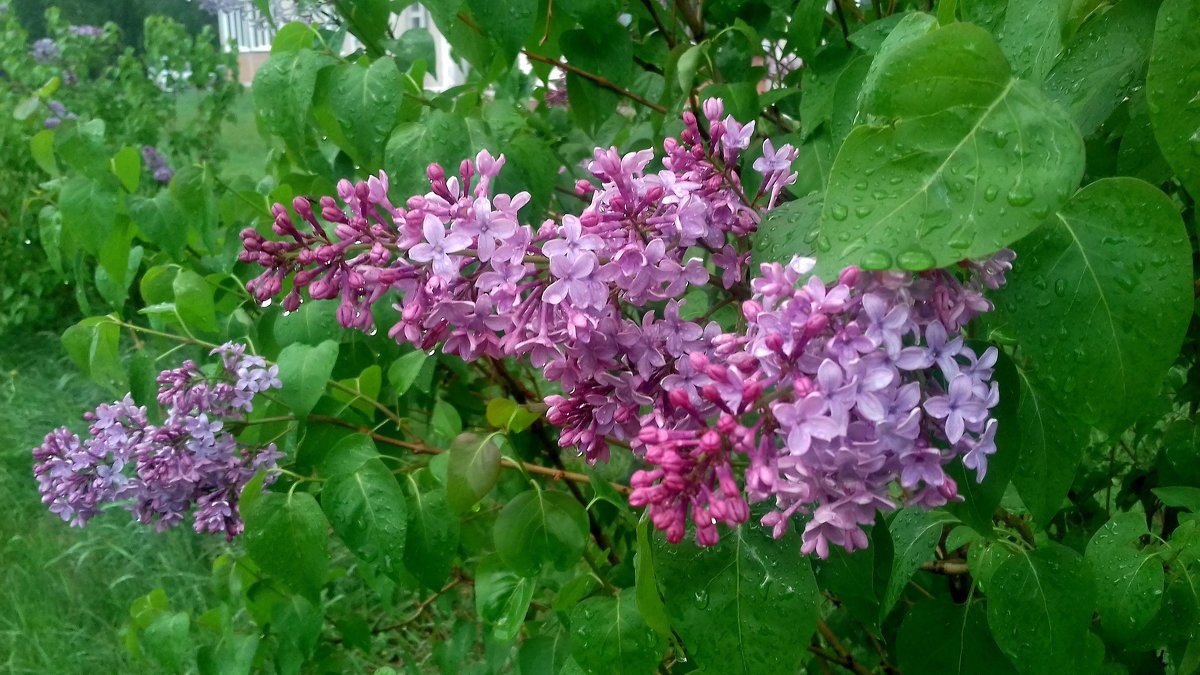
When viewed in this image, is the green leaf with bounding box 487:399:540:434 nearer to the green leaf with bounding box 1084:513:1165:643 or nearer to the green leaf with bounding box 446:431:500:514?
the green leaf with bounding box 446:431:500:514

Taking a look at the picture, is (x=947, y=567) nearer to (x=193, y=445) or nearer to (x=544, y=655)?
(x=544, y=655)

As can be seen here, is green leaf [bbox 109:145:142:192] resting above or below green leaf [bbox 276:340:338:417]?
above

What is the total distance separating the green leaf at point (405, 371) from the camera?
4.75 feet

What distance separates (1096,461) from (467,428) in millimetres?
1249

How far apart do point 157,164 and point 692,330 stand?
4.32 metres

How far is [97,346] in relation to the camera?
1563mm

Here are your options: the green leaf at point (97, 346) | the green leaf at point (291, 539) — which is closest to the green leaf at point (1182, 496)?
the green leaf at point (291, 539)

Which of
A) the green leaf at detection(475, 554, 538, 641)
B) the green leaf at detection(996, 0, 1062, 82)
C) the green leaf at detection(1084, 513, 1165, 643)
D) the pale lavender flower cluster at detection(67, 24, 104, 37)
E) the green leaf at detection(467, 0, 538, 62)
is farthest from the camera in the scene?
the pale lavender flower cluster at detection(67, 24, 104, 37)

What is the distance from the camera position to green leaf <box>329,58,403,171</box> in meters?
1.25

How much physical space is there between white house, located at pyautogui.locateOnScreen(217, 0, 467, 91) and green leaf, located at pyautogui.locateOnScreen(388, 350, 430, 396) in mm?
564

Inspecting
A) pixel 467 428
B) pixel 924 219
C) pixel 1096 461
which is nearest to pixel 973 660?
pixel 924 219

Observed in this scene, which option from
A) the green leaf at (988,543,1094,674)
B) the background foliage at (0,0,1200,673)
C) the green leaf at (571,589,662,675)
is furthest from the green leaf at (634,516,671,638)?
the green leaf at (988,543,1094,674)

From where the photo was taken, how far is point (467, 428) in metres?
2.19

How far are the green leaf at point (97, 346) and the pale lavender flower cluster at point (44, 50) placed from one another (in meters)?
3.88
